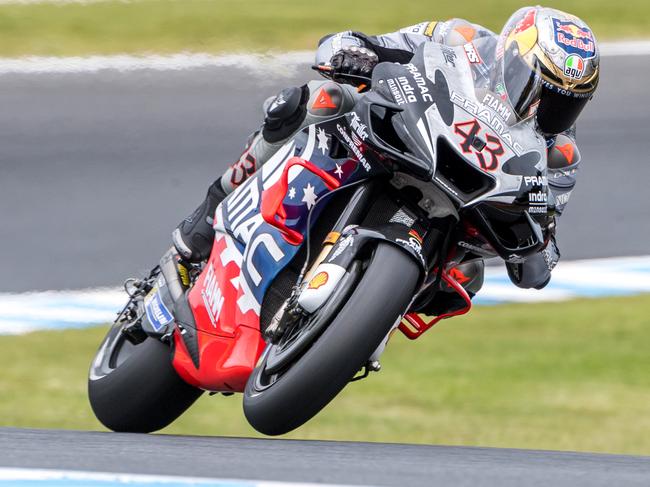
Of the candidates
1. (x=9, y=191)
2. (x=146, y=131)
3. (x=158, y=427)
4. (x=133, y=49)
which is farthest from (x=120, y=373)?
(x=133, y=49)

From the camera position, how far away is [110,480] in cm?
281

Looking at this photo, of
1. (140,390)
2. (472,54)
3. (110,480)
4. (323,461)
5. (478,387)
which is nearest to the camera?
(110,480)

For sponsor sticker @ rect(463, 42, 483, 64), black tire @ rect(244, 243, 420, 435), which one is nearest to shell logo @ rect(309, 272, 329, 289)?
black tire @ rect(244, 243, 420, 435)

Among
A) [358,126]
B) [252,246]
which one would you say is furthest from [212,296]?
[358,126]

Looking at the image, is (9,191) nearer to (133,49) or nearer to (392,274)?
(133,49)

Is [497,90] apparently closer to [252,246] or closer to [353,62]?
[353,62]

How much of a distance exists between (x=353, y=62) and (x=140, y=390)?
4.19 feet

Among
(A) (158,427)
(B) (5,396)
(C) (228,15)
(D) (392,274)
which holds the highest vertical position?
(D) (392,274)

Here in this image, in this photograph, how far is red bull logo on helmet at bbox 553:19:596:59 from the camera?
11.9 feet

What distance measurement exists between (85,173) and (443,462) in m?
4.75

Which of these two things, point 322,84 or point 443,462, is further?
point 322,84

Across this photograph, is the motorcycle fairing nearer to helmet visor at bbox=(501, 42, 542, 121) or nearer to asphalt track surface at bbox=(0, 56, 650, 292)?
helmet visor at bbox=(501, 42, 542, 121)

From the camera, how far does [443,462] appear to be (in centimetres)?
324

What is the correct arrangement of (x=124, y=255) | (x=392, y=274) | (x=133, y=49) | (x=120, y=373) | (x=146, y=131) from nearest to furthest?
(x=392, y=274)
(x=120, y=373)
(x=124, y=255)
(x=146, y=131)
(x=133, y=49)
